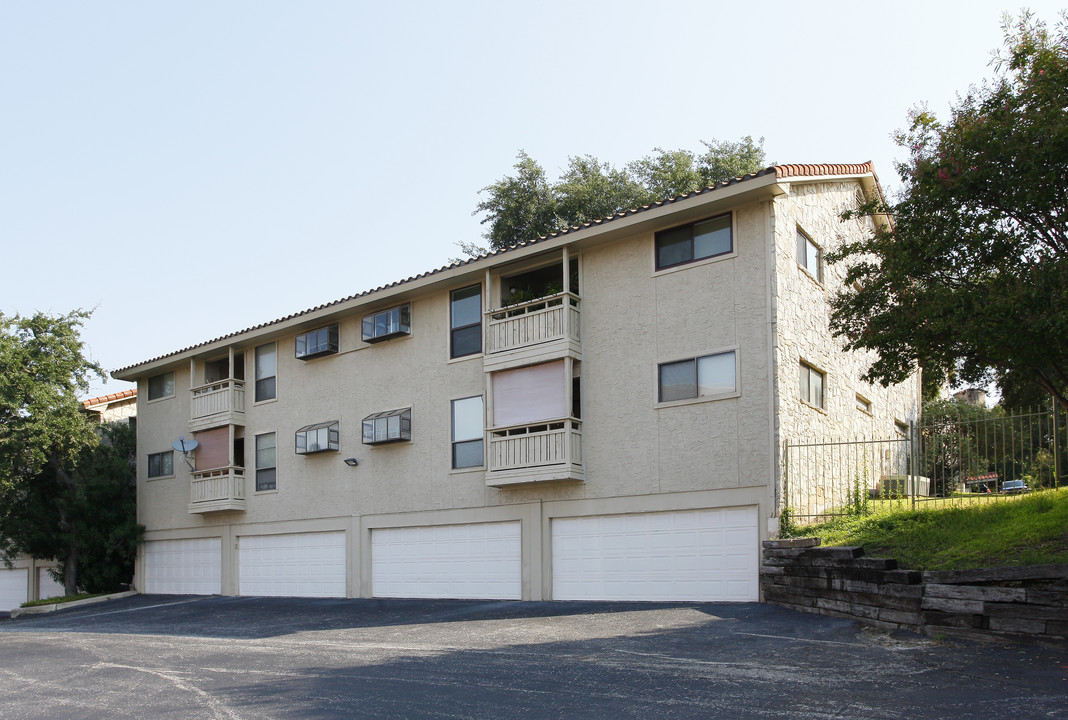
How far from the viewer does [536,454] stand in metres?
18.8

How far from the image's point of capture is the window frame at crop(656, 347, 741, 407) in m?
16.8

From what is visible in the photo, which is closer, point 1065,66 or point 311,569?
point 1065,66

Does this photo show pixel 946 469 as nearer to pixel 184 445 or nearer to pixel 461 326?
pixel 461 326

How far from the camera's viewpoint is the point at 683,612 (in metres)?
15.2

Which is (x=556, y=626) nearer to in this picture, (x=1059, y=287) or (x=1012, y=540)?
(x=1012, y=540)

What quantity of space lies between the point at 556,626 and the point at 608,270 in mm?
7218

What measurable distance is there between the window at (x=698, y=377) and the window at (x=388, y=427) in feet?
21.1

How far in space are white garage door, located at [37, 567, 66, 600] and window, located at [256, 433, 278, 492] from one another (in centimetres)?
1041

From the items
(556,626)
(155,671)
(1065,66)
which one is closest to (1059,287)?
(1065,66)

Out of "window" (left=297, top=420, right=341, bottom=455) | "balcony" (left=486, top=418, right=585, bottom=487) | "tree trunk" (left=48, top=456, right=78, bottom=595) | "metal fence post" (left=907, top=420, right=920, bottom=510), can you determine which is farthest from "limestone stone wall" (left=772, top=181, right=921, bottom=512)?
"tree trunk" (left=48, top=456, right=78, bottom=595)

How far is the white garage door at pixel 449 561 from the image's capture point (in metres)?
19.8

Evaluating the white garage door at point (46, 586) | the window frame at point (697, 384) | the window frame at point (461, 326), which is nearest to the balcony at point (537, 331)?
the window frame at point (461, 326)

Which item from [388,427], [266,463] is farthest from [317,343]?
[266,463]

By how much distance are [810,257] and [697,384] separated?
13.3 ft
